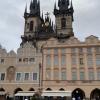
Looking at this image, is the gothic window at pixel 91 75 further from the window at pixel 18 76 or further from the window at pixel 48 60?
the window at pixel 18 76

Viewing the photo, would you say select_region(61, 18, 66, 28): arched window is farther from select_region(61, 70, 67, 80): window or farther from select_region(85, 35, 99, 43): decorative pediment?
select_region(61, 70, 67, 80): window

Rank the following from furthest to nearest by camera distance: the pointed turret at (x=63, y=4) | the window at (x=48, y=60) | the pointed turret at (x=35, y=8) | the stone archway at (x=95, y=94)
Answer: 1. the pointed turret at (x=35, y=8)
2. the pointed turret at (x=63, y=4)
3. the window at (x=48, y=60)
4. the stone archway at (x=95, y=94)

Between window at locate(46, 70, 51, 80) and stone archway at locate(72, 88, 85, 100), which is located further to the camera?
window at locate(46, 70, 51, 80)

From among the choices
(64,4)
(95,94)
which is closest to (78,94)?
(95,94)

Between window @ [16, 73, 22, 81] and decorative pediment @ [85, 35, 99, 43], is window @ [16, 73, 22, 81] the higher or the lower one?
the lower one

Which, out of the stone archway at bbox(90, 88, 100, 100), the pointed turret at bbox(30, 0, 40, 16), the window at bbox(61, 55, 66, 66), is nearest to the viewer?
the stone archway at bbox(90, 88, 100, 100)

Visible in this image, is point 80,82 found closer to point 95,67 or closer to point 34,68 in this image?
point 95,67

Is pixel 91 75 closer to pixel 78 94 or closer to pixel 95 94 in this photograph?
pixel 95 94

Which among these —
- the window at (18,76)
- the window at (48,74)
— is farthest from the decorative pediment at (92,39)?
the window at (18,76)

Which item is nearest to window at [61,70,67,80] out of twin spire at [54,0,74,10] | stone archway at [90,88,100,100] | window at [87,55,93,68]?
window at [87,55,93,68]

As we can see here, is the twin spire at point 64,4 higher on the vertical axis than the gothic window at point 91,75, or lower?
higher

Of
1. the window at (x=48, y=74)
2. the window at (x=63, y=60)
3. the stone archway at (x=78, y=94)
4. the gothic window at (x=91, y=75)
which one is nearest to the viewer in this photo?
the gothic window at (x=91, y=75)

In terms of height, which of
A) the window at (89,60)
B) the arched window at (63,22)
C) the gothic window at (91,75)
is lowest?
the gothic window at (91,75)

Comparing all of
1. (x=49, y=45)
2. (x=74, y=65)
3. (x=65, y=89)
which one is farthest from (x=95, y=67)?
(x=49, y=45)
